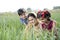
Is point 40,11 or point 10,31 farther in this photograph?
point 40,11

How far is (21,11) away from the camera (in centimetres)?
583

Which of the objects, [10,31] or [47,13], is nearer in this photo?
[10,31]

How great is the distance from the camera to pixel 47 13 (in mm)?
4195

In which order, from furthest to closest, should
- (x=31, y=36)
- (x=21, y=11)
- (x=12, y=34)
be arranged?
1. (x=21, y=11)
2. (x=12, y=34)
3. (x=31, y=36)

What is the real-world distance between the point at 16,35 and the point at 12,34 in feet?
0.15

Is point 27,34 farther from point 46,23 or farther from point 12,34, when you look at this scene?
point 46,23

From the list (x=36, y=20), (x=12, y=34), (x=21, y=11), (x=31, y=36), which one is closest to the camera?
(x=31, y=36)

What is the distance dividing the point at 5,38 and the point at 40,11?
1.82 m

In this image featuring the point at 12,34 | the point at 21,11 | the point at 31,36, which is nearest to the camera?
the point at 31,36

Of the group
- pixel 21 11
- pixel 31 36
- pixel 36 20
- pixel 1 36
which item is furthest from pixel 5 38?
pixel 21 11

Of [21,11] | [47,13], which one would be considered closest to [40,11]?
[47,13]

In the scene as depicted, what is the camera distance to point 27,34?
2.55 metres

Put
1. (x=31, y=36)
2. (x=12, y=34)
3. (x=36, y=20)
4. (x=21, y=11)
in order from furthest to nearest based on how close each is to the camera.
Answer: (x=21, y=11) → (x=36, y=20) → (x=12, y=34) → (x=31, y=36)

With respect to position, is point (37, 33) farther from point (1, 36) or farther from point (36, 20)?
point (36, 20)
